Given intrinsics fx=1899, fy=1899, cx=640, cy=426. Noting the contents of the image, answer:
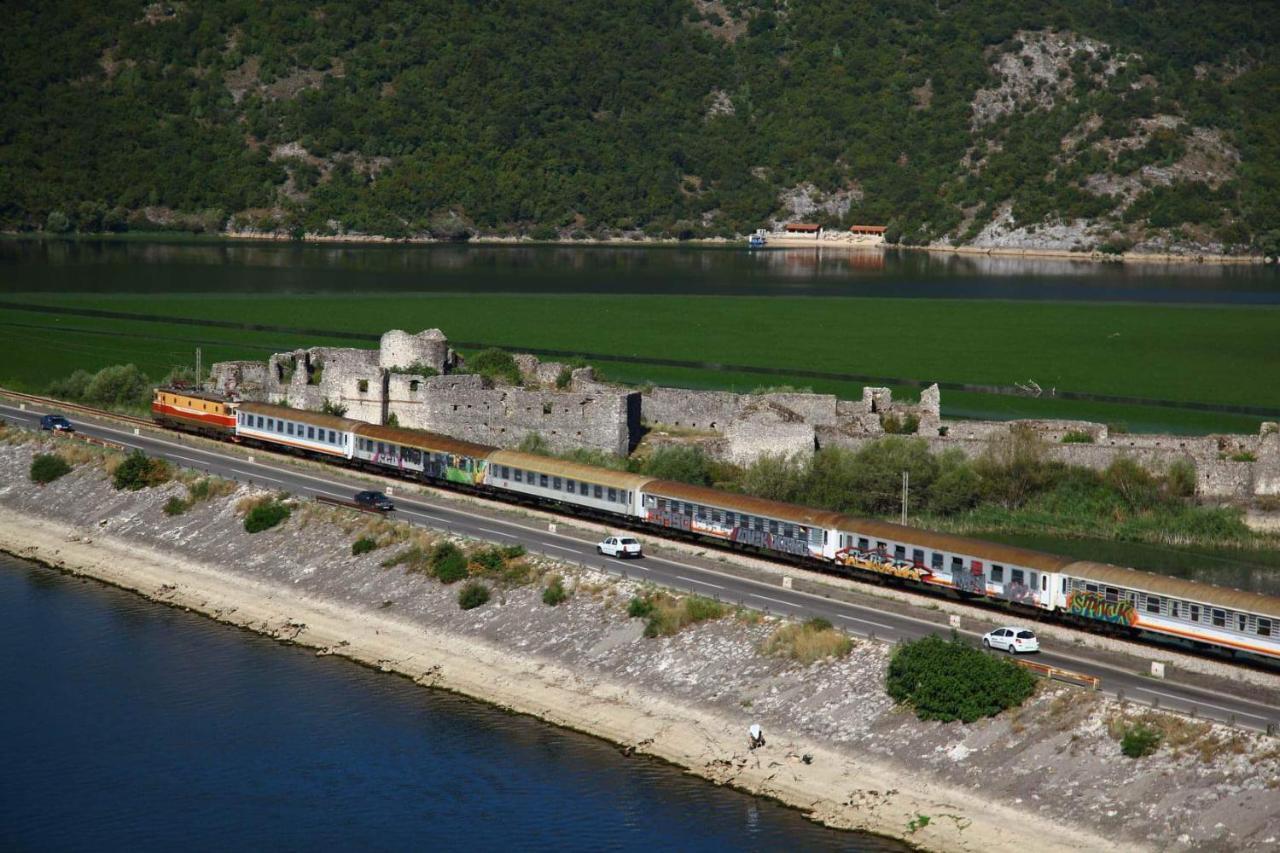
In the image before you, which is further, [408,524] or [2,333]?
[2,333]

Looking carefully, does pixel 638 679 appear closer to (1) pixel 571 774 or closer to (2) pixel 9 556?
(1) pixel 571 774

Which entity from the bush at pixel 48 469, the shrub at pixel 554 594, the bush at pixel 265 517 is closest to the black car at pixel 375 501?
the bush at pixel 265 517

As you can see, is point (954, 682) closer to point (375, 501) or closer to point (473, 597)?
point (473, 597)

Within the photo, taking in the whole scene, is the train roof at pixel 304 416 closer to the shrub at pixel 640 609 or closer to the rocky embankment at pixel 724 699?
the rocky embankment at pixel 724 699

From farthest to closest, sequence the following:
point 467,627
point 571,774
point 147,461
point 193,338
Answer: point 193,338, point 147,461, point 467,627, point 571,774

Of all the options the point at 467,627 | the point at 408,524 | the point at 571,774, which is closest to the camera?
the point at 571,774

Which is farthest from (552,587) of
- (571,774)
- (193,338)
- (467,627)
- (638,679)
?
(193,338)

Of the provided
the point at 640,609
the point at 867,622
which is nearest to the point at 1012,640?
the point at 867,622
